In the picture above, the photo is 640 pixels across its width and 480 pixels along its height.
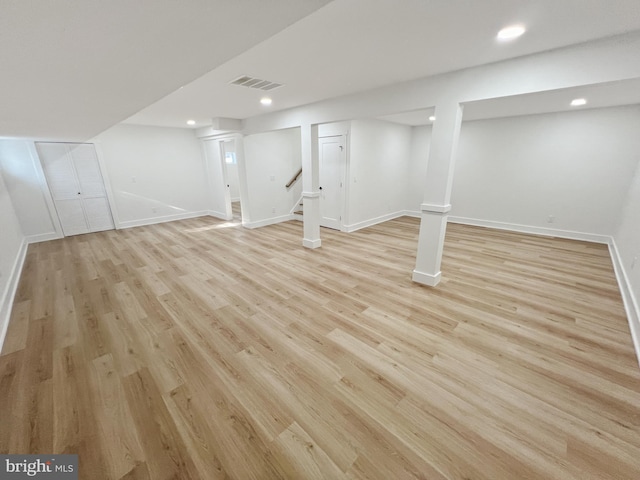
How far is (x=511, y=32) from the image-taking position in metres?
1.75

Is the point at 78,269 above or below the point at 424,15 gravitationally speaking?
below

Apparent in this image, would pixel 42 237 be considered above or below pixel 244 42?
below

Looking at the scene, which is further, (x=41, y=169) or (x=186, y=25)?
(x=41, y=169)

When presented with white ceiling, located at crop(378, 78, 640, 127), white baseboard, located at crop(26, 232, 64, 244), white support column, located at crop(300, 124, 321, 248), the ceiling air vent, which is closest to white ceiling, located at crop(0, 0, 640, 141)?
the ceiling air vent

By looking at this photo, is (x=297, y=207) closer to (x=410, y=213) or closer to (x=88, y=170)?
(x=410, y=213)

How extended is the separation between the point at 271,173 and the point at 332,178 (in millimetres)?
1664

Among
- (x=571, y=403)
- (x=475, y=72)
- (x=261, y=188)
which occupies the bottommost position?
(x=571, y=403)

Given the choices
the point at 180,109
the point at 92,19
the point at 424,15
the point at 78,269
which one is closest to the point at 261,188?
the point at 180,109

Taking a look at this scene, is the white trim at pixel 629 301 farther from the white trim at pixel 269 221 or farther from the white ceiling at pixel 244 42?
the white trim at pixel 269 221

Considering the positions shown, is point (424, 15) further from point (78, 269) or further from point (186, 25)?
Answer: point (78, 269)

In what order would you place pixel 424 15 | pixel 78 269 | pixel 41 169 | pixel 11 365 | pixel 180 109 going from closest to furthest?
pixel 424 15
pixel 11 365
pixel 78 269
pixel 180 109
pixel 41 169

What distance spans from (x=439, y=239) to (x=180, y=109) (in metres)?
4.67

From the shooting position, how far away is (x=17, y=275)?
3439 millimetres

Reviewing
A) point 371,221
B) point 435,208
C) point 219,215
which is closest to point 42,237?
point 219,215
